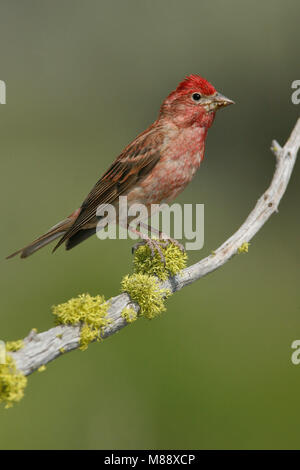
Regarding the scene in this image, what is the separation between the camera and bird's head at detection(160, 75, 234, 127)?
566 centimetres

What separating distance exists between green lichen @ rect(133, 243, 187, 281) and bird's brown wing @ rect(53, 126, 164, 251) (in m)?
0.72

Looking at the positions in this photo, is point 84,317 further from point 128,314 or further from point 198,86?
point 198,86

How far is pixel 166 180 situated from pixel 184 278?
101cm

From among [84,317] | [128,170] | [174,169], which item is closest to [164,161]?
[174,169]

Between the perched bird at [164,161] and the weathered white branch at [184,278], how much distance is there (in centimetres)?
63

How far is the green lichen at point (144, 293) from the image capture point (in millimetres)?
4578

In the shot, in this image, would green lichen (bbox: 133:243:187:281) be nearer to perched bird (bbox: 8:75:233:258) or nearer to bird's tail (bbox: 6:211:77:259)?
perched bird (bbox: 8:75:233:258)

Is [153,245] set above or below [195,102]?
below

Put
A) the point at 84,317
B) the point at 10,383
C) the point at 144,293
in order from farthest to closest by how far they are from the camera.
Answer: the point at 144,293, the point at 84,317, the point at 10,383

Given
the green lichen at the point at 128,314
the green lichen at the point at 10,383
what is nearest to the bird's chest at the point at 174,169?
the green lichen at the point at 128,314

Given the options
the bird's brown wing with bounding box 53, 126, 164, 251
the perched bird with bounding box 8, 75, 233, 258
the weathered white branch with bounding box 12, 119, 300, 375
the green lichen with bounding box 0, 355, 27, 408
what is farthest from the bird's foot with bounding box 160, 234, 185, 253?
the green lichen with bounding box 0, 355, 27, 408

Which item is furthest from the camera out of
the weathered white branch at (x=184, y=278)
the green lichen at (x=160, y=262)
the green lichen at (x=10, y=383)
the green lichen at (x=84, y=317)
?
the green lichen at (x=160, y=262)

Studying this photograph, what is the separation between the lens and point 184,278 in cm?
489

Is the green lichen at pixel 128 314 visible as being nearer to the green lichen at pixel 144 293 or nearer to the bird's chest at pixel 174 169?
the green lichen at pixel 144 293
